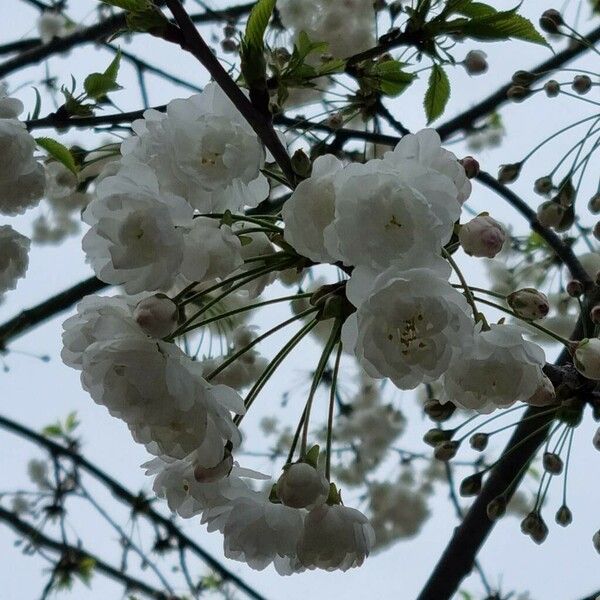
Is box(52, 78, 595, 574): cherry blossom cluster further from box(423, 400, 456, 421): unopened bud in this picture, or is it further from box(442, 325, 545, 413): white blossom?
box(423, 400, 456, 421): unopened bud

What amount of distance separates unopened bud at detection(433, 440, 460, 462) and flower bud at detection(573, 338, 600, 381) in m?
0.37

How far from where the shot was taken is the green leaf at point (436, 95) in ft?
4.83

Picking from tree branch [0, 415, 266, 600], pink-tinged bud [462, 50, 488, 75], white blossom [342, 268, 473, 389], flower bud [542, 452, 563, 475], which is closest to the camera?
white blossom [342, 268, 473, 389]

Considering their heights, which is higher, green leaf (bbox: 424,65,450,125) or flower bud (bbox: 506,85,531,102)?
flower bud (bbox: 506,85,531,102)

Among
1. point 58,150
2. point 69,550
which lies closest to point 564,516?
point 58,150

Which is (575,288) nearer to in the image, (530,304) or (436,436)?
(436,436)

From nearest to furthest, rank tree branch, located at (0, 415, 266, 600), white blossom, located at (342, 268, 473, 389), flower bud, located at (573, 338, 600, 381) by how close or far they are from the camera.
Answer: white blossom, located at (342, 268, 473, 389), flower bud, located at (573, 338, 600, 381), tree branch, located at (0, 415, 266, 600)

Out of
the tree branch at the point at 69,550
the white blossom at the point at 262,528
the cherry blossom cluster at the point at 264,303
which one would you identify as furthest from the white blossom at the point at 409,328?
the tree branch at the point at 69,550

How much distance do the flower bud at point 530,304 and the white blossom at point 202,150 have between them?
0.32m

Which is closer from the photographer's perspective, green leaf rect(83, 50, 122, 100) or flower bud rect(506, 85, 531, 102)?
green leaf rect(83, 50, 122, 100)

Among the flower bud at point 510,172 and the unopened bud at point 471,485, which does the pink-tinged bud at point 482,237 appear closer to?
the unopened bud at point 471,485

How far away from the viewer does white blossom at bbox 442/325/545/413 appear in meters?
0.92

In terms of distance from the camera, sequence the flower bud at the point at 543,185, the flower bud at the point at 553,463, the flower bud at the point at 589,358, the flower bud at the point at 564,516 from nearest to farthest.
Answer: the flower bud at the point at 589,358
the flower bud at the point at 553,463
the flower bud at the point at 564,516
the flower bud at the point at 543,185

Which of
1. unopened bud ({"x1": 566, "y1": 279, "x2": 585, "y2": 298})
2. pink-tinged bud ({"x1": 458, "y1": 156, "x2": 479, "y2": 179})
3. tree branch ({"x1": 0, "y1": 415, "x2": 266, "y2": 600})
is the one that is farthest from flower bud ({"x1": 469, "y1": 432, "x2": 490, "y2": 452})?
tree branch ({"x1": 0, "y1": 415, "x2": 266, "y2": 600})
